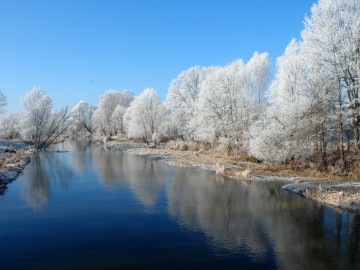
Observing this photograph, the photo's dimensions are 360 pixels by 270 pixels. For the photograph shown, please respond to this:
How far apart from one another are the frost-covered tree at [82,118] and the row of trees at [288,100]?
185 feet

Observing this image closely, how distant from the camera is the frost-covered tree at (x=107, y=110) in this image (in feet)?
366

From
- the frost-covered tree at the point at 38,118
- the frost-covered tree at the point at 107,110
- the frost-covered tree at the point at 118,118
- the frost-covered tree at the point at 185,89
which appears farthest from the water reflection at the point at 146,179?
the frost-covered tree at the point at 107,110

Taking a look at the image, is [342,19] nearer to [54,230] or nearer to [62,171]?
[54,230]

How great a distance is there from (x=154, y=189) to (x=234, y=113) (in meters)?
23.5

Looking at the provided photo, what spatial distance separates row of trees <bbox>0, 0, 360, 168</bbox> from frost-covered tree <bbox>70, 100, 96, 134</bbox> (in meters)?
56.4

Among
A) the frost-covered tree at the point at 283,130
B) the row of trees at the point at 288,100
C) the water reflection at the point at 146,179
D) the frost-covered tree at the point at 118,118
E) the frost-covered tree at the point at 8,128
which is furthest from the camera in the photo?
the frost-covered tree at the point at 118,118

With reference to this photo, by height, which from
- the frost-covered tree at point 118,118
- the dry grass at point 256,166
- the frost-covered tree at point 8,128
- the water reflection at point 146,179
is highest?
the frost-covered tree at point 118,118

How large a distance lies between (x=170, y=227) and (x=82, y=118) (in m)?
120

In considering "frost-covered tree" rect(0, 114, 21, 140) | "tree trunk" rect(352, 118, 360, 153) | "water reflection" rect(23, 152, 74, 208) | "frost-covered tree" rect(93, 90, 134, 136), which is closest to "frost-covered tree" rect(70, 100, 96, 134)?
"frost-covered tree" rect(93, 90, 134, 136)

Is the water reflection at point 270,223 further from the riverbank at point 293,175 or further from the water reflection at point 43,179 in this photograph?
the water reflection at point 43,179

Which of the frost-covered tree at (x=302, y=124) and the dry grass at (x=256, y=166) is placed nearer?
the dry grass at (x=256, y=166)

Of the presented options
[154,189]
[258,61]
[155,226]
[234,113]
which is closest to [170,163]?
[234,113]

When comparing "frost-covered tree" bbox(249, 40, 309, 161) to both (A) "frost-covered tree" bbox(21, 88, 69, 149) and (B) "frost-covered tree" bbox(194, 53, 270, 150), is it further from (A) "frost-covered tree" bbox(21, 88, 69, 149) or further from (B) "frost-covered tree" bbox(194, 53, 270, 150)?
Answer: (A) "frost-covered tree" bbox(21, 88, 69, 149)

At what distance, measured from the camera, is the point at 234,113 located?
49.5 metres
